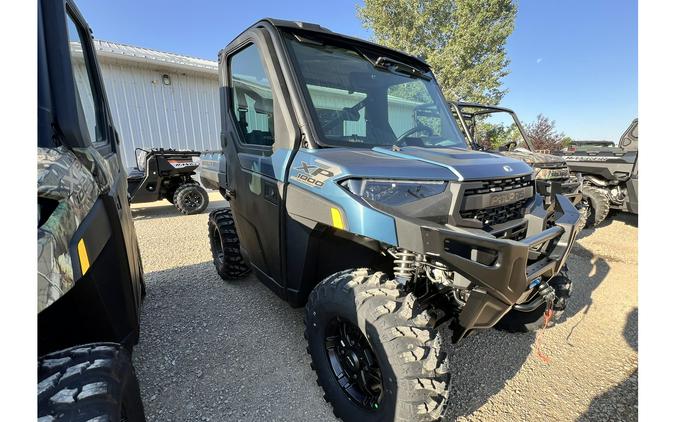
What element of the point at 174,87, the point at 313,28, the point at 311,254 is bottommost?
the point at 311,254

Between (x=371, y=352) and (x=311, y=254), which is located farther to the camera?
(x=311, y=254)

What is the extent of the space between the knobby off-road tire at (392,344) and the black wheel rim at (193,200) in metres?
6.92

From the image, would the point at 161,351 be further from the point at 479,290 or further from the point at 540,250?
the point at 540,250

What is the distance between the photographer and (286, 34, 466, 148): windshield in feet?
6.75

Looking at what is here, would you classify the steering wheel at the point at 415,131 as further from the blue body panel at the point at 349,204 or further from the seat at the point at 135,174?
the seat at the point at 135,174

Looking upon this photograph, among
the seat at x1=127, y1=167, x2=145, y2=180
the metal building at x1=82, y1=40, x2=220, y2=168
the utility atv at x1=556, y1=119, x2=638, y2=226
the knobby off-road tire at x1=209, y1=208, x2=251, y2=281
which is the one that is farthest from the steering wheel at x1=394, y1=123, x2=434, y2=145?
the metal building at x1=82, y1=40, x2=220, y2=168

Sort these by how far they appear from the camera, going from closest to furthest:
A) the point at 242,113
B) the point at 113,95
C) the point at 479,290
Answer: the point at 479,290 → the point at 242,113 → the point at 113,95

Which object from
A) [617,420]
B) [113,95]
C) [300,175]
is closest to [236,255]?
[300,175]

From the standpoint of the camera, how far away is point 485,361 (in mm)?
2381

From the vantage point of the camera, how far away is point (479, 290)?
1.55m

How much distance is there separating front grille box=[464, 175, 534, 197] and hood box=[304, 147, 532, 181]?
0.11 feet

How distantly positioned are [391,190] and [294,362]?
152 cm

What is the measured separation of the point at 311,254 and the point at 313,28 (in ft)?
5.02
